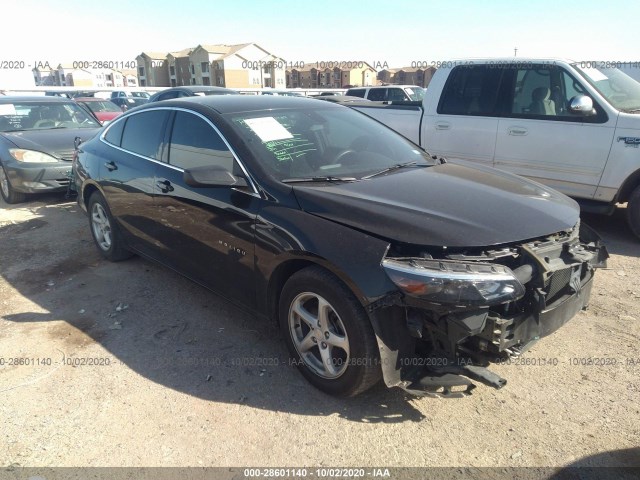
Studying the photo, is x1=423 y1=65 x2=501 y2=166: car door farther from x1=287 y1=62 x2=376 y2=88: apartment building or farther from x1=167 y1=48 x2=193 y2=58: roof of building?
x1=167 y1=48 x2=193 y2=58: roof of building

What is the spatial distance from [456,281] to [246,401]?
4.86ft

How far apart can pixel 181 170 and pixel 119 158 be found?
1194 millimetres

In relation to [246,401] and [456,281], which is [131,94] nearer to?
[246,401]

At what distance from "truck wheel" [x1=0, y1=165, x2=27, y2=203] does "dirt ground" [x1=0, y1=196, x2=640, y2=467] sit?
14.0 feet

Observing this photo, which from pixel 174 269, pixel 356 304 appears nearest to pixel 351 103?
pixel 174 269

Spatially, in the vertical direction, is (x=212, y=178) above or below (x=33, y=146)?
above

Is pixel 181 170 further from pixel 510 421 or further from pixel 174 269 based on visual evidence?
pixel 510 421

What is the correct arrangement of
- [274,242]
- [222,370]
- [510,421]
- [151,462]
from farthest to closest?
[222,370], [274,242], [510,421], [151,462]

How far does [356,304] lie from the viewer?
2.54 m

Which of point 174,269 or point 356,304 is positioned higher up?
point 356,304

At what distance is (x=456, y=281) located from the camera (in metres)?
2.30

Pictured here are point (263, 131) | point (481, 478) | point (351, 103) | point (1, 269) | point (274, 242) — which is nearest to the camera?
point (481, 478)

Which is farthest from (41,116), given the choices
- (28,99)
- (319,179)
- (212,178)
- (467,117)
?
(319,179)

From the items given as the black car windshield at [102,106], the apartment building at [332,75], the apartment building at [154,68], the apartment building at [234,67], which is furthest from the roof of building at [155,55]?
the black car windshield at [102,106]
